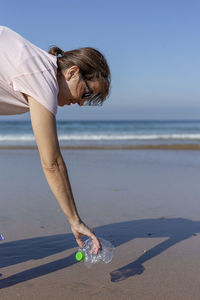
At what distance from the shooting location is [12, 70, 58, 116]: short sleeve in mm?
1941

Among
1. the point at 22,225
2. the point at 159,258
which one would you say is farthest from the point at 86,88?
the point at 22,225

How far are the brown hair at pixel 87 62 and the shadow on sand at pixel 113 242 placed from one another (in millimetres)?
1530

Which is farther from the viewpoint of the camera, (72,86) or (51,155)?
(72,86)

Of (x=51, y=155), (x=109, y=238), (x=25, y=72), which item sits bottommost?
(x=109, y=238)

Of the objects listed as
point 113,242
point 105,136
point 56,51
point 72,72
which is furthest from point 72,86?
point 105,136

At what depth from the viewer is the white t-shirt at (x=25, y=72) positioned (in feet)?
6.41

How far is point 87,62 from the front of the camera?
7.10 feet

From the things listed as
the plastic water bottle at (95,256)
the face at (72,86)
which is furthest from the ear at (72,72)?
the plastic water bottle at (95,256)

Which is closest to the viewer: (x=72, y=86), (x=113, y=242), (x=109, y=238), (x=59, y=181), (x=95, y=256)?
(x=59, y=181)

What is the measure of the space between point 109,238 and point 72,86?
1.97 metres

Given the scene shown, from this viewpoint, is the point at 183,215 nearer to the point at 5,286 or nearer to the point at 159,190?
the point at 159,190

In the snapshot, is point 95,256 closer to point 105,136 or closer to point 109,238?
point 109,238

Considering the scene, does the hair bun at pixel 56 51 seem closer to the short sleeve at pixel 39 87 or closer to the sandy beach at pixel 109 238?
the short sleeve at pixel 39 87

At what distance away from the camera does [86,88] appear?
226 centimetres
